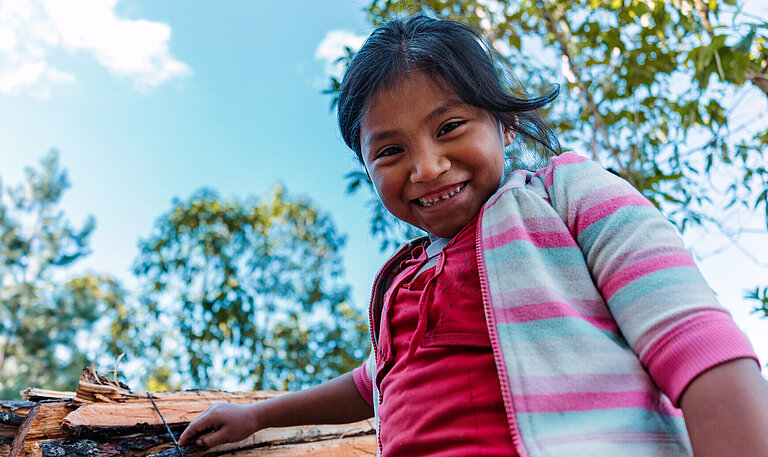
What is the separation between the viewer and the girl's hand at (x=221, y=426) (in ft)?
4.84

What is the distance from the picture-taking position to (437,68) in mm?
1159

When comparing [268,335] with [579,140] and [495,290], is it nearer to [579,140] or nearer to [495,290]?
[579,140]

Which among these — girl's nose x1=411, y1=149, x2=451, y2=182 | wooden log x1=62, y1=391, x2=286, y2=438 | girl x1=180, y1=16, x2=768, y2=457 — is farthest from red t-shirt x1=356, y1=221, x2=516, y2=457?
wooden log x1=62, y1=391, x2=286, y2=438

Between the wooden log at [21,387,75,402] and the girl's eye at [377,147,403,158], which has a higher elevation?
the girl's eye at [377,147,403,158]

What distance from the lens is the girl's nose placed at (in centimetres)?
107

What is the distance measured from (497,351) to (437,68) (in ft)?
2.02

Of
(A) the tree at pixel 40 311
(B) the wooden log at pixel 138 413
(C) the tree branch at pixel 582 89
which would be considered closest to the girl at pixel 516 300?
(B) the wooden log at pixel 138 413

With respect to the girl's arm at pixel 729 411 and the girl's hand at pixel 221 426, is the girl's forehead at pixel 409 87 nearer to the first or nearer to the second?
the girl's arm at pixel 729 411

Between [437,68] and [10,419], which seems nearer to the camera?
[437,68]

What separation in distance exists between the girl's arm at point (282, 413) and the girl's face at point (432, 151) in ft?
2.15

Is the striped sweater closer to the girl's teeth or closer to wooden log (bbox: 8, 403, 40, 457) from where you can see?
the girl's teeth

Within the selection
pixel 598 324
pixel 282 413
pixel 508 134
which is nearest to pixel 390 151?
pixel 508 134

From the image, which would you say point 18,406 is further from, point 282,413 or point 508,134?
point 508,134

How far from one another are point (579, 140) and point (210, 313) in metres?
3.44
